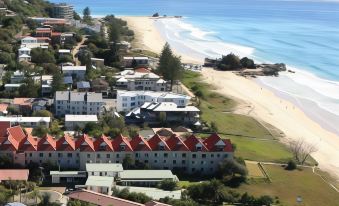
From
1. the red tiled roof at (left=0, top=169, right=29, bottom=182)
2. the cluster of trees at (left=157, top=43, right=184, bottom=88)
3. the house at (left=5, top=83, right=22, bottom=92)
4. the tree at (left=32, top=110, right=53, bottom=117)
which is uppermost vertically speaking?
the cluster of trees at (left=157, top=43, right=184, bottom=88)

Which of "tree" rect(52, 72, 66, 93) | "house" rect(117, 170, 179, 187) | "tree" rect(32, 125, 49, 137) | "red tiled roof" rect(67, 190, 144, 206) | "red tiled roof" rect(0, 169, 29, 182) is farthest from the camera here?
"tree" rect(52, 72, 66, 93)

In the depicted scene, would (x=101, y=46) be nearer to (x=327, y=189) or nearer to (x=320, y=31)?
(x=327, y=189)

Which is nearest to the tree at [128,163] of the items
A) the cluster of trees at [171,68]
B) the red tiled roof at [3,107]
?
the red tiled roof at [3,107]

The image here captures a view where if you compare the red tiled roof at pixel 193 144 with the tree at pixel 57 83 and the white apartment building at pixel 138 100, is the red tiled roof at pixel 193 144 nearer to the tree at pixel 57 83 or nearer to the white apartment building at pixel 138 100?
the white apartment building at pixel 138 100

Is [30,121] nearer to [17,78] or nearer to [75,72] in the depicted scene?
[17,78]

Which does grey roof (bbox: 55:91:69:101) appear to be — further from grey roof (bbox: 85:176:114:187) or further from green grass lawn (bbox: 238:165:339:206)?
green grass lawn (bbox: 238:165:339:206)

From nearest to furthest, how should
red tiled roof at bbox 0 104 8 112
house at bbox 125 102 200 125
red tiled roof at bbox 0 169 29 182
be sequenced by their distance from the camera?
red tiled roof at bbox 0 169 29 182 → red tiled roof at bbox 0 104 8 112 → house at bbox 125 102 200 125

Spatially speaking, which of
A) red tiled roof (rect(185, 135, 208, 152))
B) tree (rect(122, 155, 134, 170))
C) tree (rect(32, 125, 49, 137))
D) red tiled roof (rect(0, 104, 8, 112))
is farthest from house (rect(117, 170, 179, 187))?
red tiled roof (rect(0, 104, 8, 112))
